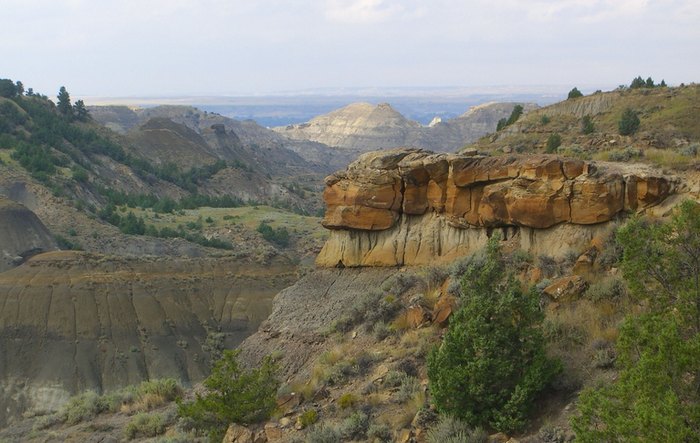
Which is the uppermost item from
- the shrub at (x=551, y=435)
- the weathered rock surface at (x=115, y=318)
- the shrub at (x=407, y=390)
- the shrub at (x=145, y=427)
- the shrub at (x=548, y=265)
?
the shrub at (x=548, y=265)

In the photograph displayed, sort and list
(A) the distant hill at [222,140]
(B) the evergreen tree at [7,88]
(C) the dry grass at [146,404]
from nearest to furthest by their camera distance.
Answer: (C) the dry grass at [146,404] < (B) the evergreen tree at [7,88] < (A) the distant hill at [222,140]

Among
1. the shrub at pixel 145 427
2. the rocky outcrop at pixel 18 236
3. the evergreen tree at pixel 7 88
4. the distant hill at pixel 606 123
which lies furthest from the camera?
the evergreen tree at pixel 7 88

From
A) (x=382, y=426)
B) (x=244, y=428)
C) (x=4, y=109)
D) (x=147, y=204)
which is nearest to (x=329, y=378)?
(x=244, y=428)

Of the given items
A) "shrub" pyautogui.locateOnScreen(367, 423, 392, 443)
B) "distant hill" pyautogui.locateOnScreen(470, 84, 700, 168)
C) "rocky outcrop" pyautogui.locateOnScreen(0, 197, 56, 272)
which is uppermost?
"distant hill" pyautogui.locateOnScreen(470, 84, 700, 168)

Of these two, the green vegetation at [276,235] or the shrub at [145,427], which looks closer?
the shrub at [145,427]

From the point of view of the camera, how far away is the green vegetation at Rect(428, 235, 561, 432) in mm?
11359

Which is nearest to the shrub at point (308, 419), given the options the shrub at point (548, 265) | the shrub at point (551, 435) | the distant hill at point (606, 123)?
the shrub at point (551, 435)

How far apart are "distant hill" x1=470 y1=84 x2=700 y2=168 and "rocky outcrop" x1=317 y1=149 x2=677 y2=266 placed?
10145 mm

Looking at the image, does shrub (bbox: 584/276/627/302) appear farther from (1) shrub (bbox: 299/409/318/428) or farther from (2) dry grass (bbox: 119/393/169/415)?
(2) dry grass (bbox: 119/393/169/415)

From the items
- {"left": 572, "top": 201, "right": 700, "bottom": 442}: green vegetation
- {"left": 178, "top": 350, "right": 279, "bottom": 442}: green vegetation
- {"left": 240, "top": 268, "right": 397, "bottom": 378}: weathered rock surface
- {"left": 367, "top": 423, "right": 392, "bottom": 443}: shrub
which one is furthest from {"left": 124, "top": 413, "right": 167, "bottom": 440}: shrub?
{"left": 572, "top": 201, "right": 700, "bottom": 442}: green vegetation

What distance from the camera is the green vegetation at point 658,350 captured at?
25.1 feet

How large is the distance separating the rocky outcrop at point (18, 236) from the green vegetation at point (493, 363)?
48.3m

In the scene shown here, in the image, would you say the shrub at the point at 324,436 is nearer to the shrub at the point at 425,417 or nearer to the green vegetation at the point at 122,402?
the shrub at the point at 425,417

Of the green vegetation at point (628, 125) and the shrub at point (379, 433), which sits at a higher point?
the green vegetation at point (628, 125)
